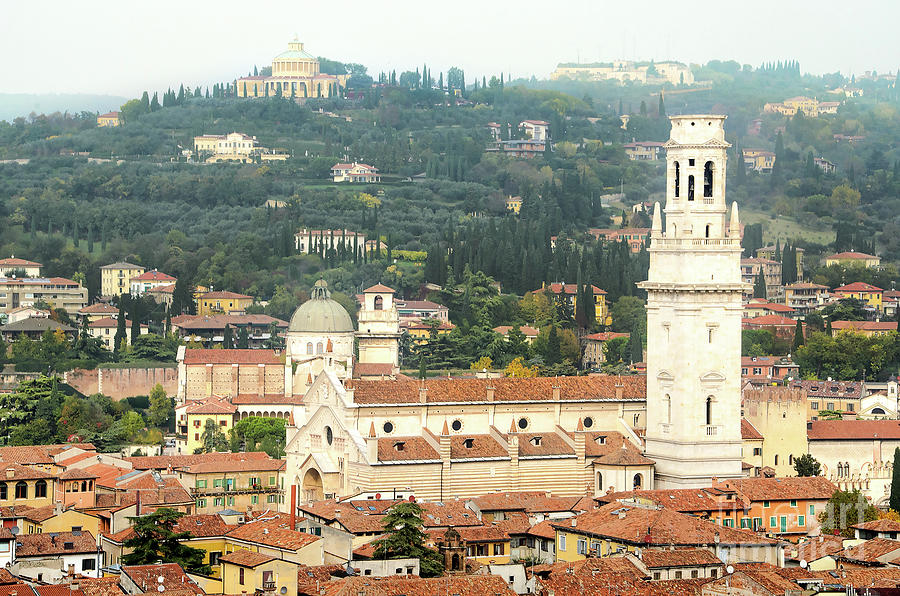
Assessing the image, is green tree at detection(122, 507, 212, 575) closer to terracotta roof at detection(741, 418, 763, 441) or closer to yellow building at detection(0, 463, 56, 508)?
yellow building at detection(0, 463, 56, 508)

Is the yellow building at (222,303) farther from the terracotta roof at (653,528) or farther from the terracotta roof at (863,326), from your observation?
the terracotta roof at (653,528)

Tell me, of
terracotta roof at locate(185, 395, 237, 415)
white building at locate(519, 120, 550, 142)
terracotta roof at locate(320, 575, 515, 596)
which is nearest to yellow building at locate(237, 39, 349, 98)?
white building at locate(519, 120, 550, 142)

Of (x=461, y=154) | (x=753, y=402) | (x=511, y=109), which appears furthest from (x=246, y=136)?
(x=753, y=402)

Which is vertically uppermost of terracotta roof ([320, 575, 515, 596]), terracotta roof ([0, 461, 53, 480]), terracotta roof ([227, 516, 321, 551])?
terracotta roof ([320, 575, 515, 596])

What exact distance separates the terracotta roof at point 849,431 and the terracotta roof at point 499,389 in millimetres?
5736

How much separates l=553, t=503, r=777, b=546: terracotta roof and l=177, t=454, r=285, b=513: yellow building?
1338 centimetres

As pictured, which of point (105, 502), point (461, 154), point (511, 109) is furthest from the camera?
point (511, 109)

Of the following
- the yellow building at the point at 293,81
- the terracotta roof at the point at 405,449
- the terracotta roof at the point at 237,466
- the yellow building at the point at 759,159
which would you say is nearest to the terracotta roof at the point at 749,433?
the terracotta roof at the point at 405,449

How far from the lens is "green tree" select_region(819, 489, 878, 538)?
46375 millimetres

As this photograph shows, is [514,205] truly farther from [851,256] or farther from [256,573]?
[256,573]

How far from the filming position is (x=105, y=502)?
4919 cm

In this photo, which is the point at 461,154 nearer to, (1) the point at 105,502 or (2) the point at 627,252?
(2) the point at 627,252

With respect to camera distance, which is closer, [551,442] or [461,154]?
[551,442]

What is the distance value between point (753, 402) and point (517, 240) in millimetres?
57133
